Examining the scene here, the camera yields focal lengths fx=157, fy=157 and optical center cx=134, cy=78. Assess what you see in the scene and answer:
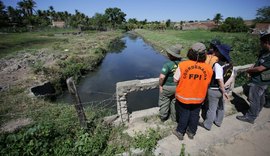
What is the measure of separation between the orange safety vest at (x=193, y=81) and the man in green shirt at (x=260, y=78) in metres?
1.49

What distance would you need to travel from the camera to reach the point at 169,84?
11.3 ft

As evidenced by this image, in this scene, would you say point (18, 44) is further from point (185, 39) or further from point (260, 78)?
point (185, 39)

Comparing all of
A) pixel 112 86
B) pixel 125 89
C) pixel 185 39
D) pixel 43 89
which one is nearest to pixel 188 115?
pixel 125 89

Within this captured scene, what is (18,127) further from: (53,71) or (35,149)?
(53,71)

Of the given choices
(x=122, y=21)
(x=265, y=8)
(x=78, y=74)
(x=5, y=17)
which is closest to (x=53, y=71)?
(x=78, y=74)

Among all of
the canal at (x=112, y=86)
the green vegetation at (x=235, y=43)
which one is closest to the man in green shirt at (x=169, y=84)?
the canal at (x=112, y=86)

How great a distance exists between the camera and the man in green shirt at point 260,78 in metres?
3.28

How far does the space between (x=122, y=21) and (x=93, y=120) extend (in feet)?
330

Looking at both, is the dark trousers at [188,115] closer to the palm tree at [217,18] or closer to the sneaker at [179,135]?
the sneaker at [179,135]

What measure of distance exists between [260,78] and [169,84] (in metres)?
1.99

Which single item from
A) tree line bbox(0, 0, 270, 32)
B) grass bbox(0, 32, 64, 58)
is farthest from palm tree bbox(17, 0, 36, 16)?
grass bbox(0, 32, 64, 58)

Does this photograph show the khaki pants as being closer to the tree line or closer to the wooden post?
the wooden post

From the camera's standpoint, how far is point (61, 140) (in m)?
3.38

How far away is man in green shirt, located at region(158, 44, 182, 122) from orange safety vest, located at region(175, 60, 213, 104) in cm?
Result: 43
